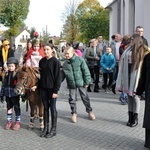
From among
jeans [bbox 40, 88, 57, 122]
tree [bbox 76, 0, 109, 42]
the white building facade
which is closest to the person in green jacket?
jeans [bbox 40, 88, 57, 122]

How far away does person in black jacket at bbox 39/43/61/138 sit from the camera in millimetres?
6355

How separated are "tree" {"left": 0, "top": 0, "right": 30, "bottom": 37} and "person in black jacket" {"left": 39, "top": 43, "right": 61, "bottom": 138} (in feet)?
210

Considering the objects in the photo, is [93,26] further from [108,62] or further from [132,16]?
[108,62]

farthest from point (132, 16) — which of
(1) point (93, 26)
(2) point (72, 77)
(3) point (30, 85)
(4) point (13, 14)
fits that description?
(4) point (13, 14)

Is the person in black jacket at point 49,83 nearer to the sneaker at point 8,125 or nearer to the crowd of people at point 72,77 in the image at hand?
the crowd of people at point 72,77

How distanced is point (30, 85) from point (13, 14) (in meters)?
68.1

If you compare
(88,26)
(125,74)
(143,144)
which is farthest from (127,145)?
(88,26)

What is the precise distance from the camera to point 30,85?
6.57m

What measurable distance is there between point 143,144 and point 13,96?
2.93m

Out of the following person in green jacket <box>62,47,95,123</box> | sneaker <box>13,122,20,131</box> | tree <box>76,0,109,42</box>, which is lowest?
sneaker <box>13,122,20,131</box>

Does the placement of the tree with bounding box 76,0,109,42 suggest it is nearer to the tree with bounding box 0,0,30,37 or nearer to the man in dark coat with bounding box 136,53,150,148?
the tree with bounding box 0,0,30,37

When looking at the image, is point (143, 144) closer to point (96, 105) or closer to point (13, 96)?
point (13, 96)

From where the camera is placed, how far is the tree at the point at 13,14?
6969 cm

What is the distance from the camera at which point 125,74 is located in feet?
22.8
